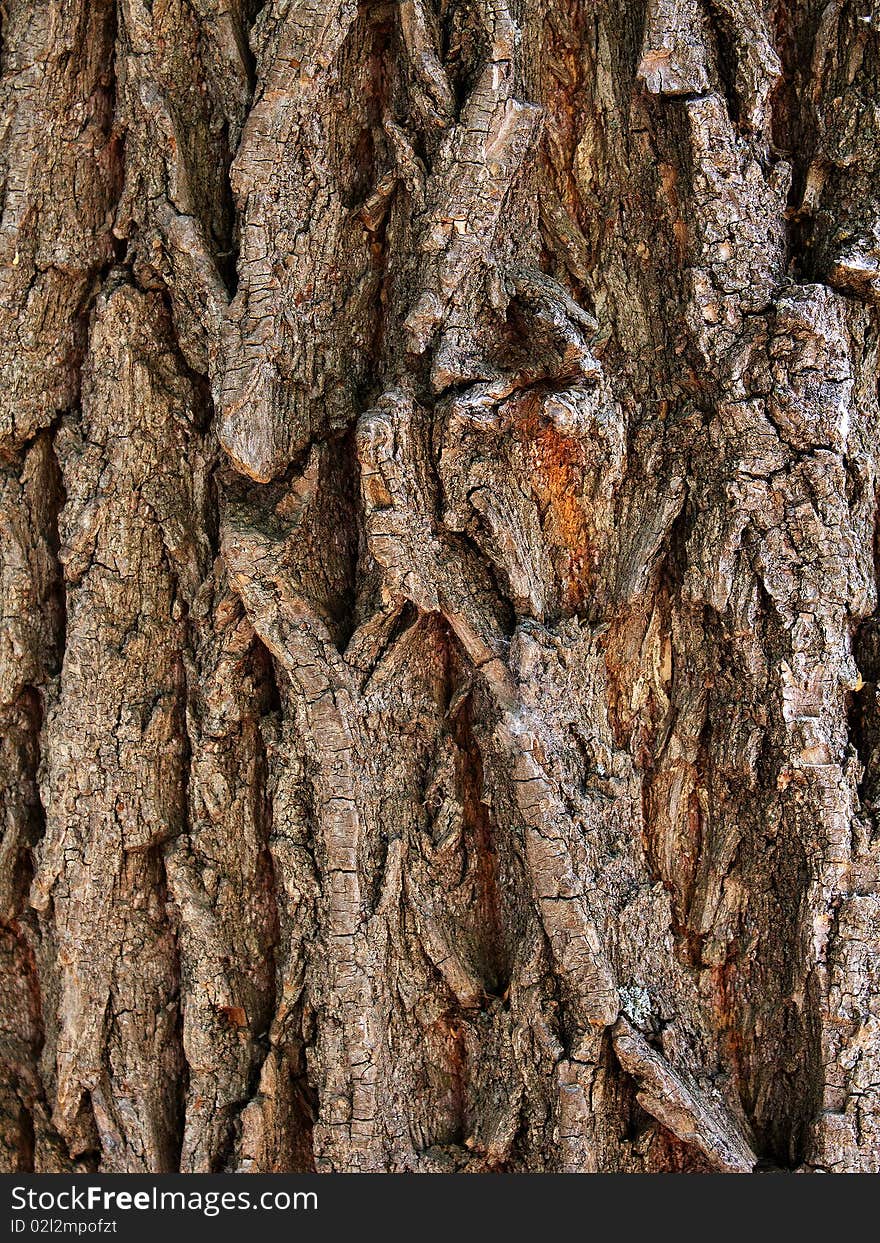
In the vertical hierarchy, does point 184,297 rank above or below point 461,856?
above

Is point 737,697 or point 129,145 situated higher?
point 129,145

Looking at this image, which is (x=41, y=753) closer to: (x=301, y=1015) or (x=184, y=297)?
(x=301, y=1015)

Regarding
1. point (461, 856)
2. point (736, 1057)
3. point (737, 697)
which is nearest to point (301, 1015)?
point (461, 856)

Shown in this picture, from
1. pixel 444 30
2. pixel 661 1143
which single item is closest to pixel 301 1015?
pixel 661 1143

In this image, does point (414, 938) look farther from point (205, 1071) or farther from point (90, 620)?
point (90, 620)

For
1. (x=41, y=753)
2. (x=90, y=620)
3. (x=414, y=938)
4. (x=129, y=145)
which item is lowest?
(x=414, y=938)

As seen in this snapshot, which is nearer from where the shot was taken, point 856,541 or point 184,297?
point 856,541
